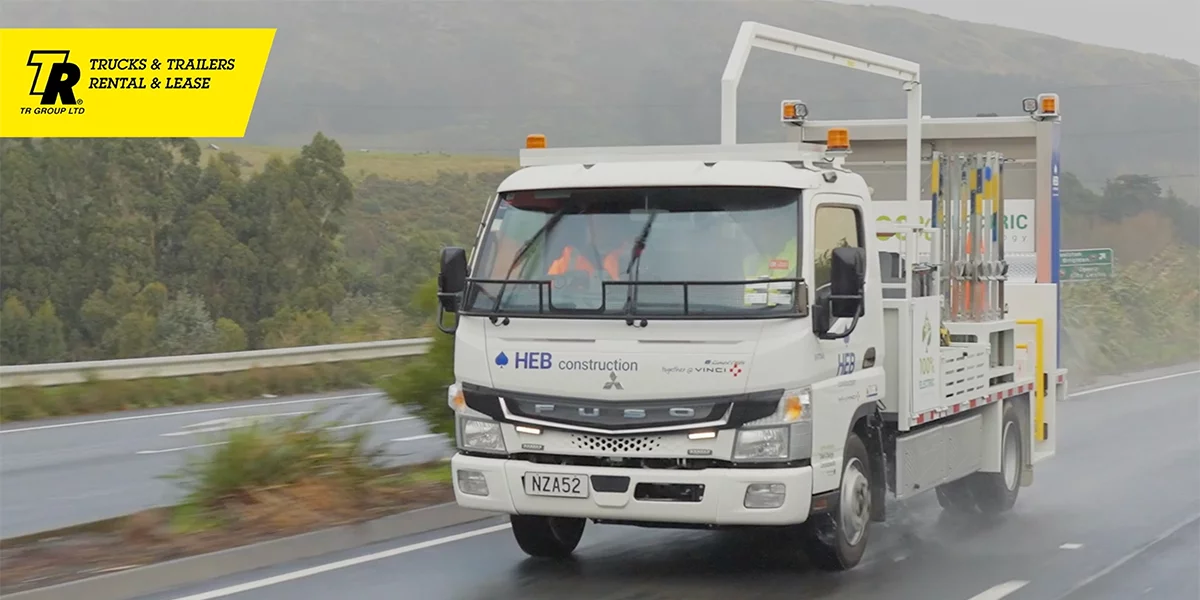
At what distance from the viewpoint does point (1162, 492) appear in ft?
44.3

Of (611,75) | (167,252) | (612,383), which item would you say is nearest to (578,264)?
(612,383)

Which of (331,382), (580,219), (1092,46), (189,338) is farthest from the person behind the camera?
(1092,46)

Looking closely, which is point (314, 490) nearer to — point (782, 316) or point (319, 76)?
point (782, 316)

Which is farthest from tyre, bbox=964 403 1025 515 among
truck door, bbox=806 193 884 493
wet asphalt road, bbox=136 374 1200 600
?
truck door, bbox=806 193 884 493

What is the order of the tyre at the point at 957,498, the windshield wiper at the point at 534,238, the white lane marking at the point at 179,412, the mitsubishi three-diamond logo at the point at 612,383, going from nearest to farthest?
the mitsubishi three-diamond logo at the point at 612,383 < the windshield wiper at the point at 534,238 < the tyre at the point at 957,498 < the white lane marking at the point at 179,412

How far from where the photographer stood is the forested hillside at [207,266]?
125 feet

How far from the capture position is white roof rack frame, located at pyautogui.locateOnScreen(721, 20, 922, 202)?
10.9m

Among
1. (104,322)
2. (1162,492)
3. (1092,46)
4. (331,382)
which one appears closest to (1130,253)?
(104,322)

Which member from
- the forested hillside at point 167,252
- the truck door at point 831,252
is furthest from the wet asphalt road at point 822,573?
the forested hillside at point 167,252

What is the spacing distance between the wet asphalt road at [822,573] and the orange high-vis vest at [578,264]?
1771 mm

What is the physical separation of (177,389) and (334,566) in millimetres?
13835

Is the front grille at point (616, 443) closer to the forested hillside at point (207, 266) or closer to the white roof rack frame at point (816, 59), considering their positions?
the white roof rack frame at point (816, 59)

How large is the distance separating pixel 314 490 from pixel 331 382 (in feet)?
47.2

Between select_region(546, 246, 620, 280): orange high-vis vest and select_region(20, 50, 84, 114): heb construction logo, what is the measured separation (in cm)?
2202
